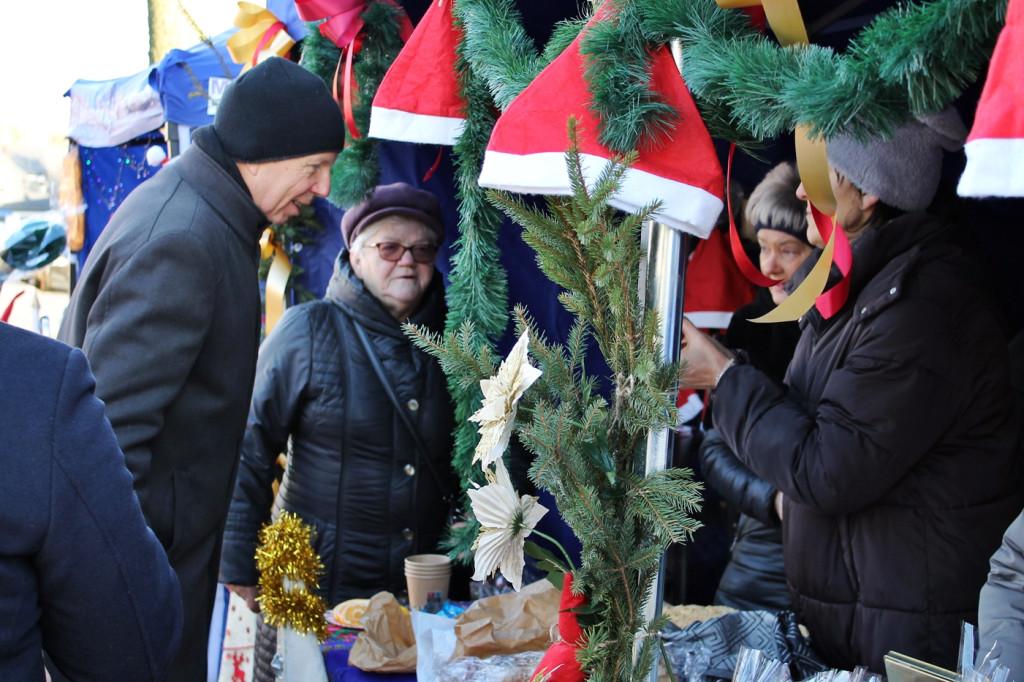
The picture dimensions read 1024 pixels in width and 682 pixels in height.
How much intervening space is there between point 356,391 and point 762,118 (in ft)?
5.39

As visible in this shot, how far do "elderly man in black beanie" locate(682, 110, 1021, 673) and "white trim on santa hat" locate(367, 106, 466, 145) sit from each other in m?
0.90

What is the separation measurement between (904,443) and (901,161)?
543mm

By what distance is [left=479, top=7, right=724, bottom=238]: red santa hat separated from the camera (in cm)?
125

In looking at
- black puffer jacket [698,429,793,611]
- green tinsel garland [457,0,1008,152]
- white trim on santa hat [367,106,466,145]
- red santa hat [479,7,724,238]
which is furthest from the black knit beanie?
black puffer jacket [698,429,793,611]

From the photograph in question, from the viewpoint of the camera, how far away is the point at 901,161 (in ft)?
5.34

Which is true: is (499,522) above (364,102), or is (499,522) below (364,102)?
below

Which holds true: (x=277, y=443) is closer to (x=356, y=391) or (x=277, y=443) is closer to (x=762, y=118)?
(x=356, y=391)

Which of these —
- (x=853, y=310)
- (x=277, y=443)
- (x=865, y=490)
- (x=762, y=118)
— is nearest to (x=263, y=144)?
(x=277, y=443)

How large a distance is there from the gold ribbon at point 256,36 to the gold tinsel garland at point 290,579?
182 centimetres

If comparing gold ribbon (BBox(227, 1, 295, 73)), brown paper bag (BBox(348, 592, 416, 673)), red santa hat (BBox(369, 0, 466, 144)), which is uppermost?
gold ribbon (BBox(227, 1, 295, 73))

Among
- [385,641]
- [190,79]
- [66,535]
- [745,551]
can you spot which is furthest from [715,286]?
[190,79]

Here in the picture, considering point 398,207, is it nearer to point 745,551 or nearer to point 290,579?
point 290,579

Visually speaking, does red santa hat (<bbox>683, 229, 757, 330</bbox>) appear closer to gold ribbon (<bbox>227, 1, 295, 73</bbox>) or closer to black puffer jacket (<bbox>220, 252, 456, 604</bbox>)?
black puffer jacket (<bbox>220, 252, 456, 604</bbox>)

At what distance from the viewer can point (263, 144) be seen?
1.87 meters
